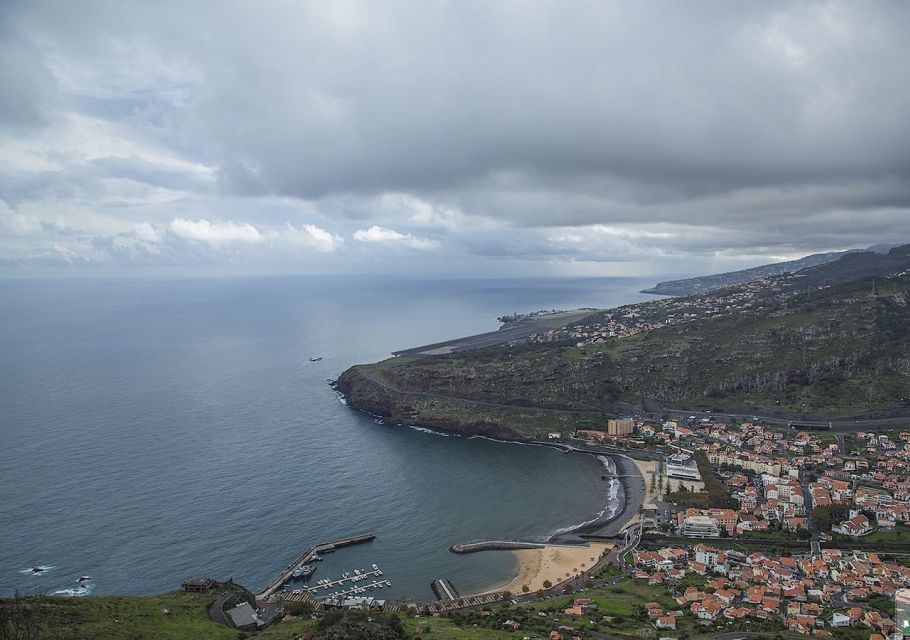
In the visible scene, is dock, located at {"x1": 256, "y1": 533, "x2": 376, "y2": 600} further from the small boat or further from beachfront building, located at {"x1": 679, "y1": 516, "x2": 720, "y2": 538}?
beachfront building, located at {"x1": 679, "y1": 516, "x2": 720, "y2": 538}

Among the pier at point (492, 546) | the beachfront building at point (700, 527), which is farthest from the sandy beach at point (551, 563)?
the beachfront building at point (700, 527)

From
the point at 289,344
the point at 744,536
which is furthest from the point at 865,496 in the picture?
the point at 289,344

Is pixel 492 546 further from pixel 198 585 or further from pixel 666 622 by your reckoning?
pixel 198 585

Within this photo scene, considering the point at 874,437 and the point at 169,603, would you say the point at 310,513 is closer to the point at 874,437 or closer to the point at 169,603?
the point at 169,603

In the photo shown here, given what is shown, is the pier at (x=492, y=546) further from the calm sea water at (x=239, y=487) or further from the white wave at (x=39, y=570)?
the white wave at (x=39, y=570)

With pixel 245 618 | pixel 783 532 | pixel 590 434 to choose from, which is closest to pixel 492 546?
pixel 245 618
